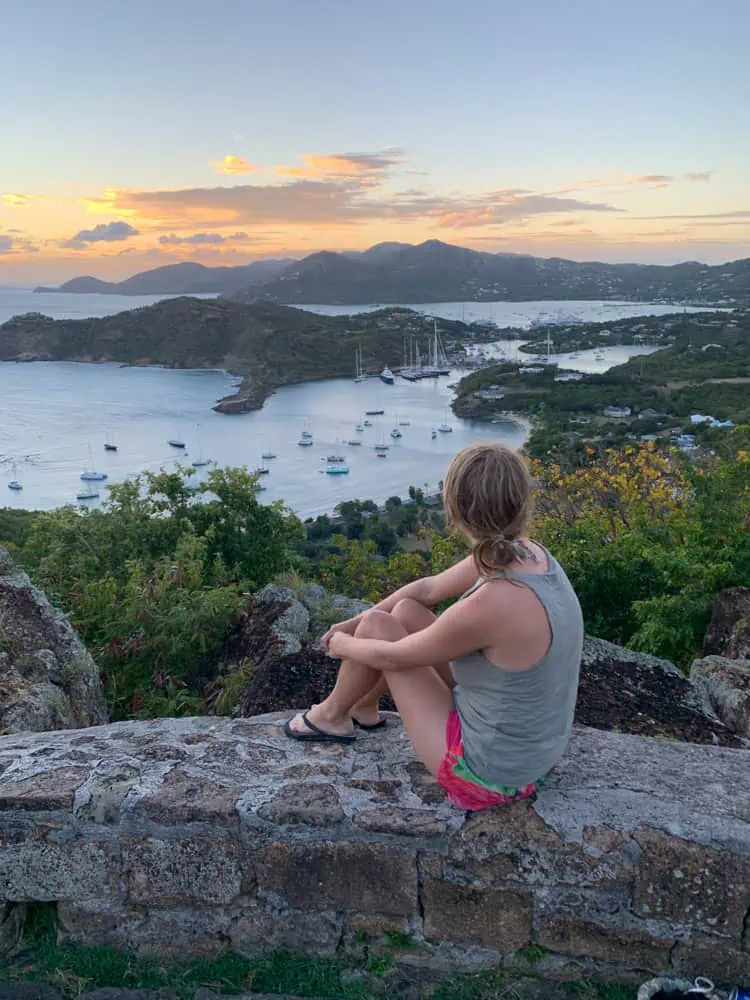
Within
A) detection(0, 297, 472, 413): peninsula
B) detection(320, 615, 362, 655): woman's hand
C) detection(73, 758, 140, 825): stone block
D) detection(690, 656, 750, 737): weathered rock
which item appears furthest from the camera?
detection(0, 297, 472, 413): peninsula

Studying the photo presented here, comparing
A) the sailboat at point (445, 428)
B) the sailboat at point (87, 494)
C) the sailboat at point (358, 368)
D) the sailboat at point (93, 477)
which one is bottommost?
the sailboat at point (87, 494)

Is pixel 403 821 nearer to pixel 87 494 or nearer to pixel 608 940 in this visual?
pixel 608 940

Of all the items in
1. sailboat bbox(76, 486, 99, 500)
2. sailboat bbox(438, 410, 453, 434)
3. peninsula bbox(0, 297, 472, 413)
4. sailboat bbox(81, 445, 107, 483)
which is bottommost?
sailboat bbox(76, 486, 99, 500)

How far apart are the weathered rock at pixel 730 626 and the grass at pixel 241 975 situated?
2.91 meters

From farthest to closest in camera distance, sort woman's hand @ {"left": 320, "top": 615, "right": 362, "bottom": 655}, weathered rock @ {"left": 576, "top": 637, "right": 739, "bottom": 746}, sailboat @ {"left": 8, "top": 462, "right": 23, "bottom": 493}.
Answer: sailboat @ {"left": 8, "top": 462, "right": 23, "bottom": 493}, weathered rock @ {"left": 576, "top": 637, "right": 739, "bottom": 746}, woman's hand @ {"left": 320, "top": 615, "right": 362, "bottom": 655}

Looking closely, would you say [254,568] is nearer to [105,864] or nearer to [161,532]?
[161,532]

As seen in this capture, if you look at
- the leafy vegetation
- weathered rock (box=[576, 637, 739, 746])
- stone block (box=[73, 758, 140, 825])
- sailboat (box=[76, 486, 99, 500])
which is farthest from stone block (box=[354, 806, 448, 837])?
sailboat (box=[76, 486, 99, 500])

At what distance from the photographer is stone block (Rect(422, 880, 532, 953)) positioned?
1946 mm

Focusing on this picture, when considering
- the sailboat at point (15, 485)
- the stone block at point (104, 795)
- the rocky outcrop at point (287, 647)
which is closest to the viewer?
the stone block at point (104, 795)

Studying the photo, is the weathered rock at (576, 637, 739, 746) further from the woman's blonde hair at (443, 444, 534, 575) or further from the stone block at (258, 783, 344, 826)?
the woman's blonde hair at (443, 444, 534, 575)

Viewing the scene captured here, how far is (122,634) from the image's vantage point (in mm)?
4535

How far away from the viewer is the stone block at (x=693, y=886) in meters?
1.86

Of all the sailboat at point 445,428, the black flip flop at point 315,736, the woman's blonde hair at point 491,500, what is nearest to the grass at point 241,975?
the black flip flop at point 315,736

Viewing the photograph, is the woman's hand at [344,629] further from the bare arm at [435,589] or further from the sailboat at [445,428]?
the sailboat at [445,428]
